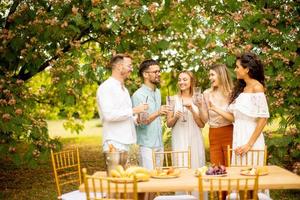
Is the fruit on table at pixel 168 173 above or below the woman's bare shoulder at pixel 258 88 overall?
below

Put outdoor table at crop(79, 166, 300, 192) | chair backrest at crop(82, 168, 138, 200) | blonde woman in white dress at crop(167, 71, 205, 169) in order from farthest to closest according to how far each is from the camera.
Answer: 1. blonde woman in white dress at crop(167, 71, 205, 169)
2. outdoor table at crop(79, 166, 300, 192)
3. chair backrest at crop(82, 168, 138, 200)

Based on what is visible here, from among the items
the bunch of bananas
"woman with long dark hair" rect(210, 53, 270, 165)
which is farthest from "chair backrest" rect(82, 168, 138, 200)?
"woman with long dark hair" rect(210, 53, 270, 165)

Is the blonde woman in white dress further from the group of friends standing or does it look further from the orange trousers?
the orange trousers

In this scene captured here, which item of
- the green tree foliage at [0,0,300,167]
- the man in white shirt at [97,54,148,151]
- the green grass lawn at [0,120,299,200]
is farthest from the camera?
the green grass lawn at [0,120,299,200]

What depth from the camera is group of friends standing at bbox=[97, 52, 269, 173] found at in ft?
18.1

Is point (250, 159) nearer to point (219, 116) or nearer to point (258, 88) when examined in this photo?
point (219, 116)

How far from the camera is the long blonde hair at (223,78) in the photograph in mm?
5973

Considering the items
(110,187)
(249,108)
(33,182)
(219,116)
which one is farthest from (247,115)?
(33,182)

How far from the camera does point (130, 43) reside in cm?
866

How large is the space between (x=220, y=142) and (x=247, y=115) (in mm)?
→ 559

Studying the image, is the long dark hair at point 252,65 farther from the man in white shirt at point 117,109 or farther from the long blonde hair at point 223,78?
the man in white shirt at point 117,109

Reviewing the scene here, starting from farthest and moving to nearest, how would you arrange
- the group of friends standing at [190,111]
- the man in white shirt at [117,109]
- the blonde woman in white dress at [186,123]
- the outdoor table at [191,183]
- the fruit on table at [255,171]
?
the blonde woman in white dress at [186,123], the group of friends standing at [190,111], the man in white shirt at [117,109], the fruit on table at [255,171], the outdoor table at [191,183]

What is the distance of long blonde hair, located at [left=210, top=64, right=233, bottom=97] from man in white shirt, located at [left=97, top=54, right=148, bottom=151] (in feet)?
3.37

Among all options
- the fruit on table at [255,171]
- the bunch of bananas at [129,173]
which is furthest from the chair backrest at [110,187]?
the fruit on table at [255,171]
